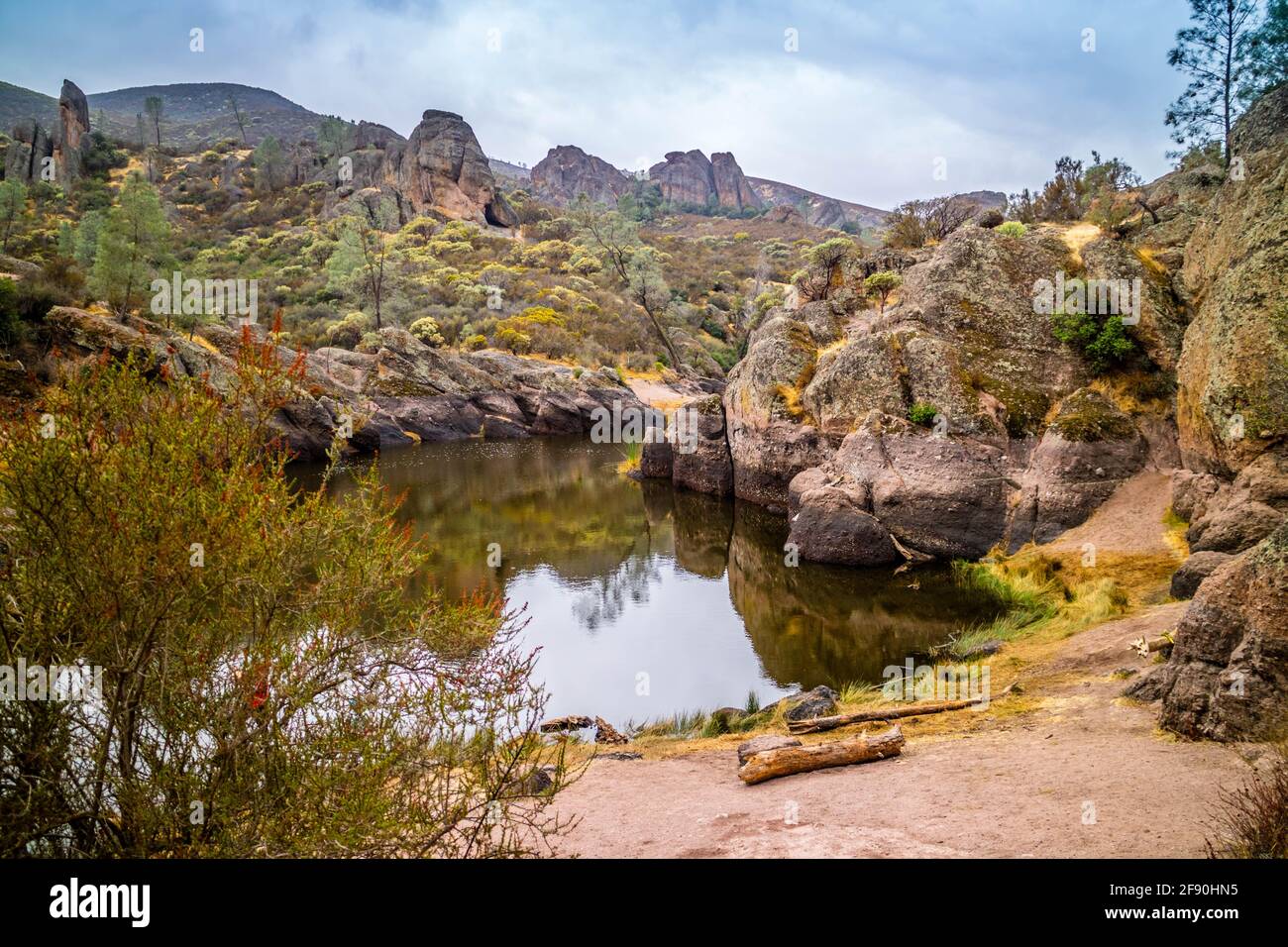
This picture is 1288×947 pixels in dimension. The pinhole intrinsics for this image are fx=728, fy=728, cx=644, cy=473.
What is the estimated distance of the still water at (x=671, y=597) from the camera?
1252 centimetres

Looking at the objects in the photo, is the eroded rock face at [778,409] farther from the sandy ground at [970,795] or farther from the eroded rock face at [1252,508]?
the sandy ground at [970,795]

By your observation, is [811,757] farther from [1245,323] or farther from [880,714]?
[1245,323]

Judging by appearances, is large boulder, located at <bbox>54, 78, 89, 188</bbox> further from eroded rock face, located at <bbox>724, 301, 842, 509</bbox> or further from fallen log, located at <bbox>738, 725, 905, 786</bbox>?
fallen log, located at <bbox>738, 725, 905, 786</bbox>

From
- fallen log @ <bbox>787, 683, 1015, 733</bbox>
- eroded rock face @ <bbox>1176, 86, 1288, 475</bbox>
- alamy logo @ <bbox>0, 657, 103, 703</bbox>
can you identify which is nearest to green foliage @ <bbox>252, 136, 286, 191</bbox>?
eroded rock face @ <bbox>1176, 86, 1288, 475</bbox>

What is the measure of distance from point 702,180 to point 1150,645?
186m

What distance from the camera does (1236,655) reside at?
6602 millimetres

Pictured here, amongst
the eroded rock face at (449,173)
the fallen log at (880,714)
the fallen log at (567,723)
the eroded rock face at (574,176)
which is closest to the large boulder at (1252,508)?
the fallen log at (880,714)

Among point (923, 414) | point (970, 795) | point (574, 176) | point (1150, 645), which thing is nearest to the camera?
point (970, 795)

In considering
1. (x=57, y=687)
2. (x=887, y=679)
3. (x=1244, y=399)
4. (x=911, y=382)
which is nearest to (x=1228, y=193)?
(x=1244, y=399)
